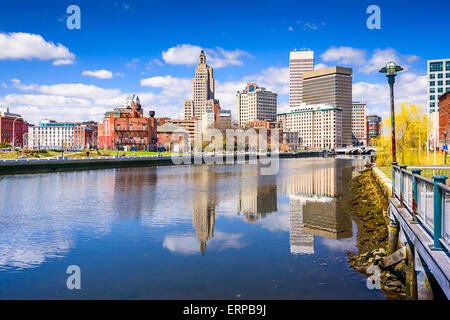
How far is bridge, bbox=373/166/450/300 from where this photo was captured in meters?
8.62

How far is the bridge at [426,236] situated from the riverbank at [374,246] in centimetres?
41

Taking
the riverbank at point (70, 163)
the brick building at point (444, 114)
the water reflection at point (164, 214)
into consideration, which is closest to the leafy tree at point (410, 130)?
the water reflection at point (164, 214)

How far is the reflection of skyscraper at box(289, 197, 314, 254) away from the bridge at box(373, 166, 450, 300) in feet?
14.0

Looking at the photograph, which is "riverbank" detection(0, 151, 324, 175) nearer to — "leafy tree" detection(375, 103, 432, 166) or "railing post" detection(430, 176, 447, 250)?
"leafy tree" detection(375, 103, 432, 166)

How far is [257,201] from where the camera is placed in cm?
3325

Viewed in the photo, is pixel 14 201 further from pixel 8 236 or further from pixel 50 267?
pixel 50 267

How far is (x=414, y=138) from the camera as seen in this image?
50781 millimetres

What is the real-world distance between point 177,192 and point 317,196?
14231 mm

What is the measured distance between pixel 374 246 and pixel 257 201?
15793mm

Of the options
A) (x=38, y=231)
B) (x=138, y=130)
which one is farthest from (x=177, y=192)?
(x=138, y=130)

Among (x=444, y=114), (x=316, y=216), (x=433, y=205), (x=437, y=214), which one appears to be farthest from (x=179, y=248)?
(x=444, y=114)

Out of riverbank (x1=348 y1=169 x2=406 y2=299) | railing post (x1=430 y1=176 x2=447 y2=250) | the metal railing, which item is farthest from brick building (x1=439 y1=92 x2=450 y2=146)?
railing post (x1=430 y1=176 x2=447 y2=250)

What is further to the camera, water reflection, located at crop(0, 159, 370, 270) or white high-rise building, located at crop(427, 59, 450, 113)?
white high-rise building, located at crop(427, 59, 450, 113)
